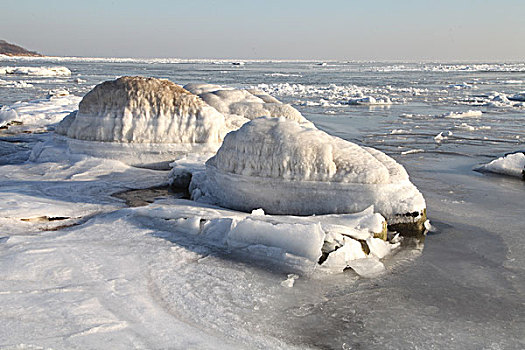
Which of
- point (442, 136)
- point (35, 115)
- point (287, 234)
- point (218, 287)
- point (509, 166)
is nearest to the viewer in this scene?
point (218, 287)

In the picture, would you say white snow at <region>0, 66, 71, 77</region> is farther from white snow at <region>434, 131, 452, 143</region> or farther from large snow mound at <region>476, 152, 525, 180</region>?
large snow mound at <region>476, 152, 525, 180</region>

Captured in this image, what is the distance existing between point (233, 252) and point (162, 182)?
2566 millimetres

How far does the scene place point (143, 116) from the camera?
23.2 feet

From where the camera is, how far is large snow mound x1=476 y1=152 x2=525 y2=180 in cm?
727

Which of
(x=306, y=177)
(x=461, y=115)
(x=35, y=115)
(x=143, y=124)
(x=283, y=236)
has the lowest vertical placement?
(x=461, y=115)

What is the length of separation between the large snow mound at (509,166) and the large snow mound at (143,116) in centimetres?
410

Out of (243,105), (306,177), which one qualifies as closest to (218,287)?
(306,177)

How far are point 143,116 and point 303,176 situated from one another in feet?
10.4

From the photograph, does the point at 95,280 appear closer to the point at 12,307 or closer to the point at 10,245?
the point at 12,307

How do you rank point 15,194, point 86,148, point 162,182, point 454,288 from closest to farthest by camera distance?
point 454,288, point 15,194, point 162,182, point 86,148

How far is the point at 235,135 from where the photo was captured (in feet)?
17.4

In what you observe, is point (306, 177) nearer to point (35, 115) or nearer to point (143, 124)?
point (143, 124)

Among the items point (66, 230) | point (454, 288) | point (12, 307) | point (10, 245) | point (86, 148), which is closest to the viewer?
point (12, 307)

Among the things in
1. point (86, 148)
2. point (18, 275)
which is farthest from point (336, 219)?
point (86, 148)
